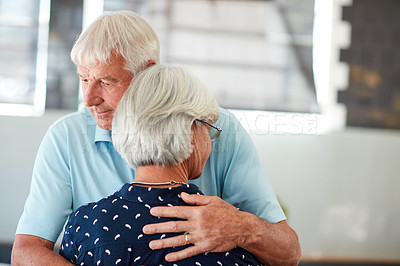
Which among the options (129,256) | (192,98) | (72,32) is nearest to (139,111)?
(192,98)

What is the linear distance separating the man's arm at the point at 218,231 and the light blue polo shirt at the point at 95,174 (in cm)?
14

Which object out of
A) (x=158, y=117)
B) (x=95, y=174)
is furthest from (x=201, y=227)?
(x=95, y=174)

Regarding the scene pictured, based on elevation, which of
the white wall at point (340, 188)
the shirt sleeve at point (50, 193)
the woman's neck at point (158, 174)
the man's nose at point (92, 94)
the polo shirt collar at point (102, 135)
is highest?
the man's nose at point (92, 94)

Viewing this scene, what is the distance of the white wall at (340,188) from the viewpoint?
4.50 metres

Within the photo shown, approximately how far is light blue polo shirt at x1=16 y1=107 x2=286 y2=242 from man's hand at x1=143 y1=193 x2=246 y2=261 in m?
0.28

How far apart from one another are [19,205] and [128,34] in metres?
3.38

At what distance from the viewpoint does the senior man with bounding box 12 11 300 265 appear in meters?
1.36

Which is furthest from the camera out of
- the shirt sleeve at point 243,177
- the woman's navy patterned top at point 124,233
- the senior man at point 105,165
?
the shirt sleeve at point 243,177

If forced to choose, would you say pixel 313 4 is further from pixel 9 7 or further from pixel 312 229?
pixel 9 7

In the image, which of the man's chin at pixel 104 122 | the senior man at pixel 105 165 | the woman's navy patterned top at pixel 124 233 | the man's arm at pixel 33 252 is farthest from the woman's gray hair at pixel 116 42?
the man's arm at pixel 33 252

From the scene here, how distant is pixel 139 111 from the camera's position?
113 centimetres

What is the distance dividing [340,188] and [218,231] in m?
3.66

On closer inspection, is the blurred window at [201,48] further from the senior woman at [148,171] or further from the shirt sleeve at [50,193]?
the senior woman at [148,171]

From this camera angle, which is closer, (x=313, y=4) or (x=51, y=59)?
(x=51, y=59)
